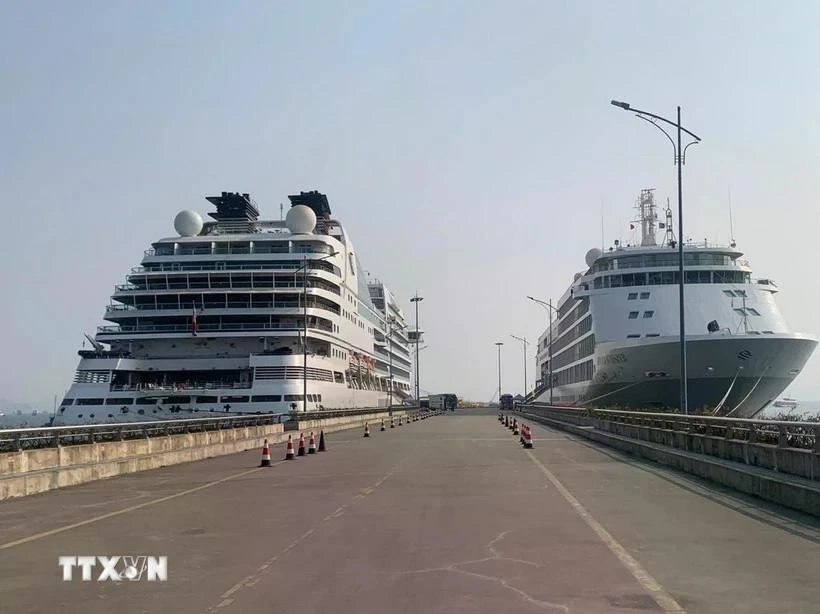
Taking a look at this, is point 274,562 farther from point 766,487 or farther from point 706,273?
point 706,273

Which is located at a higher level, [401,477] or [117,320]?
[117,320]

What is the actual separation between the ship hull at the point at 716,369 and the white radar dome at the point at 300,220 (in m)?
32.1

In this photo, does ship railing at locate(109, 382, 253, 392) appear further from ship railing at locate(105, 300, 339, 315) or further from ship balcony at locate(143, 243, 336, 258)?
ship balcony at locate(143, 243, 336, 258)

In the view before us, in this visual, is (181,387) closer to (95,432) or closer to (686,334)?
(686,334)

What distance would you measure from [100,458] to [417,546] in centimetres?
1207

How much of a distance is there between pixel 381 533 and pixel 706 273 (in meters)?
47.3

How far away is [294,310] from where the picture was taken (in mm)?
60562

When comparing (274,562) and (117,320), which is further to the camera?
(117,320)

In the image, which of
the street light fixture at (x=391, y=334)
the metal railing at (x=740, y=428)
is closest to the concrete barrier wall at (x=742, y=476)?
the metal railing at (x=740, y=428)

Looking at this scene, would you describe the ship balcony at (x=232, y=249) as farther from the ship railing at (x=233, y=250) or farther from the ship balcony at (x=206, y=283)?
the ship balcony at (x=206, y=283)

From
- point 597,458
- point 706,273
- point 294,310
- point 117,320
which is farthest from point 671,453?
point 117,320

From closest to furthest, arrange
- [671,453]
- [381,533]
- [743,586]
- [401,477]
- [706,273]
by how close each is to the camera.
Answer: [743,586], [381,533], [401,477], [671,453], [706,273]

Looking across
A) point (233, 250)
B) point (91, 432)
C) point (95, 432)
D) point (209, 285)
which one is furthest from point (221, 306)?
point (91, 432)

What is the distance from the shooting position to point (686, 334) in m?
48.6
